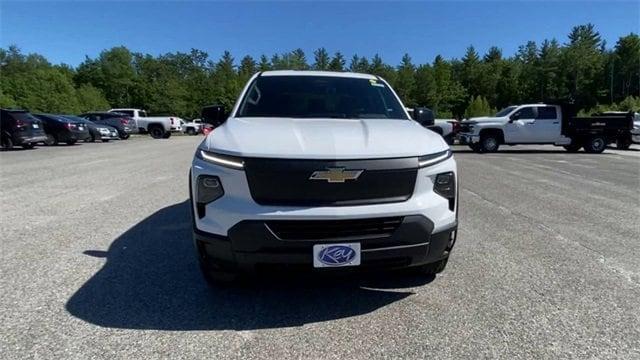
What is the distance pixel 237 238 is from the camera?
2.84m

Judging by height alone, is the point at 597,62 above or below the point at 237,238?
above

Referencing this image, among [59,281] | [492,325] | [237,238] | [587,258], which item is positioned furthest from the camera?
[587,258]

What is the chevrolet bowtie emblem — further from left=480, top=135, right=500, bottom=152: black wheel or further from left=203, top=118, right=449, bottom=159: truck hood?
left=480, top=135, right=500, bottom=152: black wheel

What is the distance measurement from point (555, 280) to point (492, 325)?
1175 millimetres

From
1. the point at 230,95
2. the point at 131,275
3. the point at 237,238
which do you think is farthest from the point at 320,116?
the point at 230,95

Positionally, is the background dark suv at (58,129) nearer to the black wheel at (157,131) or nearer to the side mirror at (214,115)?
the black wheel at (157,131)

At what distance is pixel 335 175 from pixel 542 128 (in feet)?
61.9

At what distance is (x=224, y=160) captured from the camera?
294cm

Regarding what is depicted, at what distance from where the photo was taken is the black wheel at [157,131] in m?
34.1

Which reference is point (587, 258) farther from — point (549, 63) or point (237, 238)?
point (549, 63)

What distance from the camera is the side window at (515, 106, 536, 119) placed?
63.2 feet

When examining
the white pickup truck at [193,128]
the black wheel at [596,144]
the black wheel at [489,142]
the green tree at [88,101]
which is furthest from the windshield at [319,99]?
the green tree at [88,101]

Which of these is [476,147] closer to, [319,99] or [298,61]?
[319,99]

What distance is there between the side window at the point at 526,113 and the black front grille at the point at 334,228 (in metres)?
18.4
